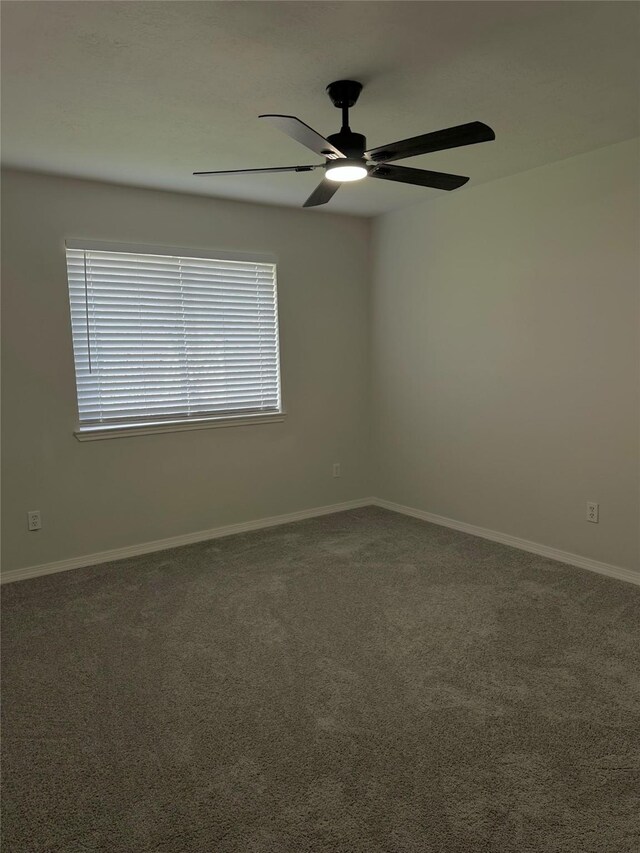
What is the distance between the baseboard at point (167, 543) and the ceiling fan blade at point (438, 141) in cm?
299

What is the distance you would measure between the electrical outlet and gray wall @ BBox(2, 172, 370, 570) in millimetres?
2093

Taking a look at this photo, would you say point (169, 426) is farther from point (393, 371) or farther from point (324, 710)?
point (324, 710)

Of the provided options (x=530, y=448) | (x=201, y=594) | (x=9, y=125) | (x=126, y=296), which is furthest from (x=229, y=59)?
(x=530, y=448)

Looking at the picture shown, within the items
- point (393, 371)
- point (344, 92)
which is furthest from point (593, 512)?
point (344, 92)

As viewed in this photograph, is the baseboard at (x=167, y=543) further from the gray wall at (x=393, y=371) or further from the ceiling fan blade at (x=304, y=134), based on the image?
the ceiling fan blade at (x=304, y=134)

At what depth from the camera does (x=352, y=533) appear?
14.6 ft

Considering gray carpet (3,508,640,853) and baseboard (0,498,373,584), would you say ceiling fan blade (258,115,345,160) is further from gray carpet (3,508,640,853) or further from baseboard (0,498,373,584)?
baseboard (0,498,373,584)

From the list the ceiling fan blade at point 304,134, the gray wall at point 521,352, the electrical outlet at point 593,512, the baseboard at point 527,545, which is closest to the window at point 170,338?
the gray wall at point 521,352

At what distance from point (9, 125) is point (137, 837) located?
9.83 ft

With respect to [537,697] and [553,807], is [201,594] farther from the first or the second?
[553,807]

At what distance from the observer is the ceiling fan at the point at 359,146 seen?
2064mm

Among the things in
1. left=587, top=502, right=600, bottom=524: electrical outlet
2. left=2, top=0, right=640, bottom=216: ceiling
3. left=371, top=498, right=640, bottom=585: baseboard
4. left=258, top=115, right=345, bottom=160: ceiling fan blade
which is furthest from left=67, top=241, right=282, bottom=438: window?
left=587, top=502, right=600, bottom=524: electrical outlet

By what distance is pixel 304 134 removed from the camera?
2.08 metres

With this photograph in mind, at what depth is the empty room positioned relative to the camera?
1903 millimetres
